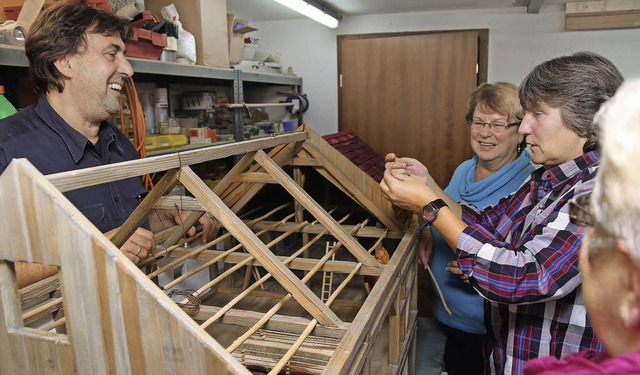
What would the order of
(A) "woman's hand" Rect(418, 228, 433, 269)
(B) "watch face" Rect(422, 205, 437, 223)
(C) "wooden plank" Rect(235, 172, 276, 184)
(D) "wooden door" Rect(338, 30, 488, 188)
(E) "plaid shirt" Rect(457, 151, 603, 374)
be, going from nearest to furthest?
(E) "plaid shirt" Rect(457, 151, 603, 374)
(B) "watch face" Rect(422, 205, 437, 223)
(C) "wooden plank" Rect(235, 172, 276, 184)
(A) "woman's hand" Rect(418, 228, 433, 269)
(D) "wooden door" Rect(338, 30, 488, 188)

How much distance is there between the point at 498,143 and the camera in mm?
2432

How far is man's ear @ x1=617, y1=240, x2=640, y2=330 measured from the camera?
610 mm

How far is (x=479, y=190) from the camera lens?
8.18ft

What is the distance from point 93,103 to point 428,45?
11.9 feet

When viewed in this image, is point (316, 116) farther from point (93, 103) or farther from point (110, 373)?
point (110, 373)

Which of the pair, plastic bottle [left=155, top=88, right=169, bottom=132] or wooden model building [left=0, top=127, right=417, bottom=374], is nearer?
wooden model building [left=0, top=127, right=417, bottom=374]

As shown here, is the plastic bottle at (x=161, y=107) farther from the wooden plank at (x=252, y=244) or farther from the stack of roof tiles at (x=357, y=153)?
the wooden plank at (x=252, y=244)

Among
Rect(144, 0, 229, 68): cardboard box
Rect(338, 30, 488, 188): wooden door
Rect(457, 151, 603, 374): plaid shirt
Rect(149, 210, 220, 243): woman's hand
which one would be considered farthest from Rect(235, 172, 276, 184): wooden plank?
Rect(338, 30, 488, 188): wooden door

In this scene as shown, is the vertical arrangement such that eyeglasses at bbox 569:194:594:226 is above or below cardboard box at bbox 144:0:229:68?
below

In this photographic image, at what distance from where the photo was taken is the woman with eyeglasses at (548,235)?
1355 millimetres

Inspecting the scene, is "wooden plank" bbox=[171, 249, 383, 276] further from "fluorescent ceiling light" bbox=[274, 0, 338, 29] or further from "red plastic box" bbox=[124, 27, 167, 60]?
"fluorescent ceiling light" bbox=[274, 0, 338, 29]

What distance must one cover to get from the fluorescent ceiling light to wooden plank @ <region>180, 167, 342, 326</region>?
2.18 metres

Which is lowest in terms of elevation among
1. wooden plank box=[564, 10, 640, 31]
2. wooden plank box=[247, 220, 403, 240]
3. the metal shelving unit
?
wooden plank box=[247, 220, 403, 240]

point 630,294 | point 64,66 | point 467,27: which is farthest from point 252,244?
point 467,27
